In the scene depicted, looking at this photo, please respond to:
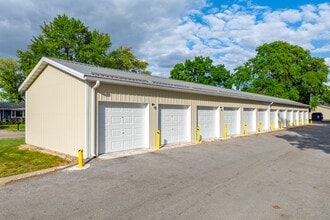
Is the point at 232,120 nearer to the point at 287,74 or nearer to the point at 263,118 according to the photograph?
the point at 263,118

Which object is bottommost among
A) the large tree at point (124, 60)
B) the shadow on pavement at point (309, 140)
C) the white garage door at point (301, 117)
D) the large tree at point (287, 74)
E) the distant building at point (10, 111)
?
the shadow on pavement at point (309, 140)

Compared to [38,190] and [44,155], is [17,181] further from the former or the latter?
[44,155]

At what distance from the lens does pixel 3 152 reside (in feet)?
34.2

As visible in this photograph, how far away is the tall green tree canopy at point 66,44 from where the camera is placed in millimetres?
32125

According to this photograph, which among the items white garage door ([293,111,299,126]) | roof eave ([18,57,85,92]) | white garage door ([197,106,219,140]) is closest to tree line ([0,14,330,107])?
white garage door ([293,111,299,126])

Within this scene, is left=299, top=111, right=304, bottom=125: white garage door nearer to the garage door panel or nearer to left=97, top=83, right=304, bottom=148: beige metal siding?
the garage door panel

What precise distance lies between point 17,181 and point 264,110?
20890mm

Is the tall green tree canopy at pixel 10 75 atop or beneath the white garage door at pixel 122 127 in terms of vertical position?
atop

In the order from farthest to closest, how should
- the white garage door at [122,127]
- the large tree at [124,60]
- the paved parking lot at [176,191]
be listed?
the large tree at [124,60]
the white garage door at [122,127]
the paved parking lot at [176,191]

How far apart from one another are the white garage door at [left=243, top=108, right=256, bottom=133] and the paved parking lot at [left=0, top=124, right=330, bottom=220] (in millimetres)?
10280

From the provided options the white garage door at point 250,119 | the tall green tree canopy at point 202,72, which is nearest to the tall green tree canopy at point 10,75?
the tall green tree canopy at point 202,72

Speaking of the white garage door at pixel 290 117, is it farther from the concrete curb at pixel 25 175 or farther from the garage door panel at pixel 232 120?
the concrete curb at pixel 25 175

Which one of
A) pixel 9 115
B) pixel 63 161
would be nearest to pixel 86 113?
pixel 63 161

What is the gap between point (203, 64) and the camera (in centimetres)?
4381
